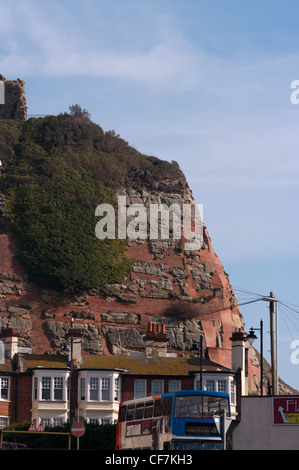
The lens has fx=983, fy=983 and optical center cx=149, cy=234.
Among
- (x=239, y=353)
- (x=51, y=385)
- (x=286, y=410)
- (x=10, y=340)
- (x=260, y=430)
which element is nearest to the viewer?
(x=286, y=410)

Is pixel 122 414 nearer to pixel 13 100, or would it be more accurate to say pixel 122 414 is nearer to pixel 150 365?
pixel 150 365

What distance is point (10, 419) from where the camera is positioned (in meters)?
65.6

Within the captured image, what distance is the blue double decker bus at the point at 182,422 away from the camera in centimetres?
4244

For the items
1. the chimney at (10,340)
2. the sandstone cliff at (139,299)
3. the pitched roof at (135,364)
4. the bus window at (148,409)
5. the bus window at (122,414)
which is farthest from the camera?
the sandstone cliff at (139,299)

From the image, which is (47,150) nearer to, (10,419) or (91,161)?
(91,161)

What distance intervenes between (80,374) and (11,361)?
5066 mm

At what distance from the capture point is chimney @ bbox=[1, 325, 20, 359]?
6844 centimetres

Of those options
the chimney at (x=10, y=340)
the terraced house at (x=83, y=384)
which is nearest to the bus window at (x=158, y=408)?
the terraced house at (x=83, y=384)

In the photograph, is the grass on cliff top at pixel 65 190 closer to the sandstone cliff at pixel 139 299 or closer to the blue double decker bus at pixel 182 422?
the sandstone cliff at pixel 139 299

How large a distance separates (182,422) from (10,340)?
2810cm

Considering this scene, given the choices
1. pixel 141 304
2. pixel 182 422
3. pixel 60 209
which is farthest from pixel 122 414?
pixel 60 209

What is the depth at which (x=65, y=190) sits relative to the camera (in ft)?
335

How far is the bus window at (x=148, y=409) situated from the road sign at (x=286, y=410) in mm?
5664

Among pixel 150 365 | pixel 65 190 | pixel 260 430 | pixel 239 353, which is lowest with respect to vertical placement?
pixel 260 430
